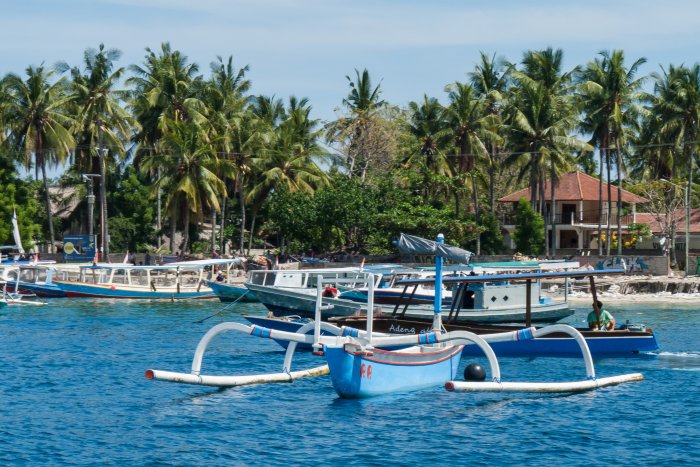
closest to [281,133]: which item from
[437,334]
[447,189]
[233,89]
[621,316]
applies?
[233,89]

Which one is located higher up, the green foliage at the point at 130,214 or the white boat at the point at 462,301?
the green foliage at the point at 130,214

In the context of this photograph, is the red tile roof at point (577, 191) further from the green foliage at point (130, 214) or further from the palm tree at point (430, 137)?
the green foliage at point (130, 214)

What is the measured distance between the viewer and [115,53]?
72438 millimetres

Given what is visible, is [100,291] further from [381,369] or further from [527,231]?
[381,369]

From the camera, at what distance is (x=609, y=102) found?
226 feet

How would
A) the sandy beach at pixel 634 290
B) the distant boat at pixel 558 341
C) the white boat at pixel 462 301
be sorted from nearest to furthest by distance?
1. the distant boat at pixel 558 341
2. the white boat at pixel 462 301
3. the sandy beach at pixel 634 290

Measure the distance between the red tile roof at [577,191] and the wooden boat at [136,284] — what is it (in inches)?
1238

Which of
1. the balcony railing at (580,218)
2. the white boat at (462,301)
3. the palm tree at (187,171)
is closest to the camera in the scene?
the white boat at (462,301)

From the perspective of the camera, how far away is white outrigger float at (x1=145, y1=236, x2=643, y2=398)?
22.6 m

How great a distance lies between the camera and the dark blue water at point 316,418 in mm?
19281

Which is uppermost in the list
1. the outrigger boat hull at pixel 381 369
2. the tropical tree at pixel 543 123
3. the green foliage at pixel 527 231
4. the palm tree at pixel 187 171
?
the tropical tree at pixel 543 123

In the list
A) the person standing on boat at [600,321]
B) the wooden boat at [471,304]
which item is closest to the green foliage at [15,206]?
the wooden boat at [471,304]

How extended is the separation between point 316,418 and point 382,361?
6.82 feet

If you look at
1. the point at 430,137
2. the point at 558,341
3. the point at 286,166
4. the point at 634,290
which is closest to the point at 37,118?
the point at 286,166
